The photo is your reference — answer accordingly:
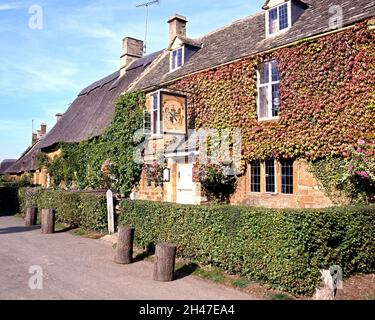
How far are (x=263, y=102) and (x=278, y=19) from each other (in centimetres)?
333

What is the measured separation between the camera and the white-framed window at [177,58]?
58.0 ft

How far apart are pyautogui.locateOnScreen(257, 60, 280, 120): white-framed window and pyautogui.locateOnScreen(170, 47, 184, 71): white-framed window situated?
5.70 m

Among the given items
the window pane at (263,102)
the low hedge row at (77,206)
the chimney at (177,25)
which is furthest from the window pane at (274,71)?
the chimney at (177,25)

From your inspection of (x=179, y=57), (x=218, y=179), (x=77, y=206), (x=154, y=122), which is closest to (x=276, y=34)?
(x=218, y=179)

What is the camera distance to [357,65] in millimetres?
10234

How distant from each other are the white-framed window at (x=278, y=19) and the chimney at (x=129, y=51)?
13.5 m

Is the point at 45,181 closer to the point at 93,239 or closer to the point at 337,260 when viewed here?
the point at 93,239

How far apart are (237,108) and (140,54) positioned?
15.3m

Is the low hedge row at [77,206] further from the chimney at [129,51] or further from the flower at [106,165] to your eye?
the chimney at [129,51]

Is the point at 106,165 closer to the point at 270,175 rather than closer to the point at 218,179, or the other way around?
the point at 218,179

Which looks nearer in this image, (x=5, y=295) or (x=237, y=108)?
(x=5, y=295)
